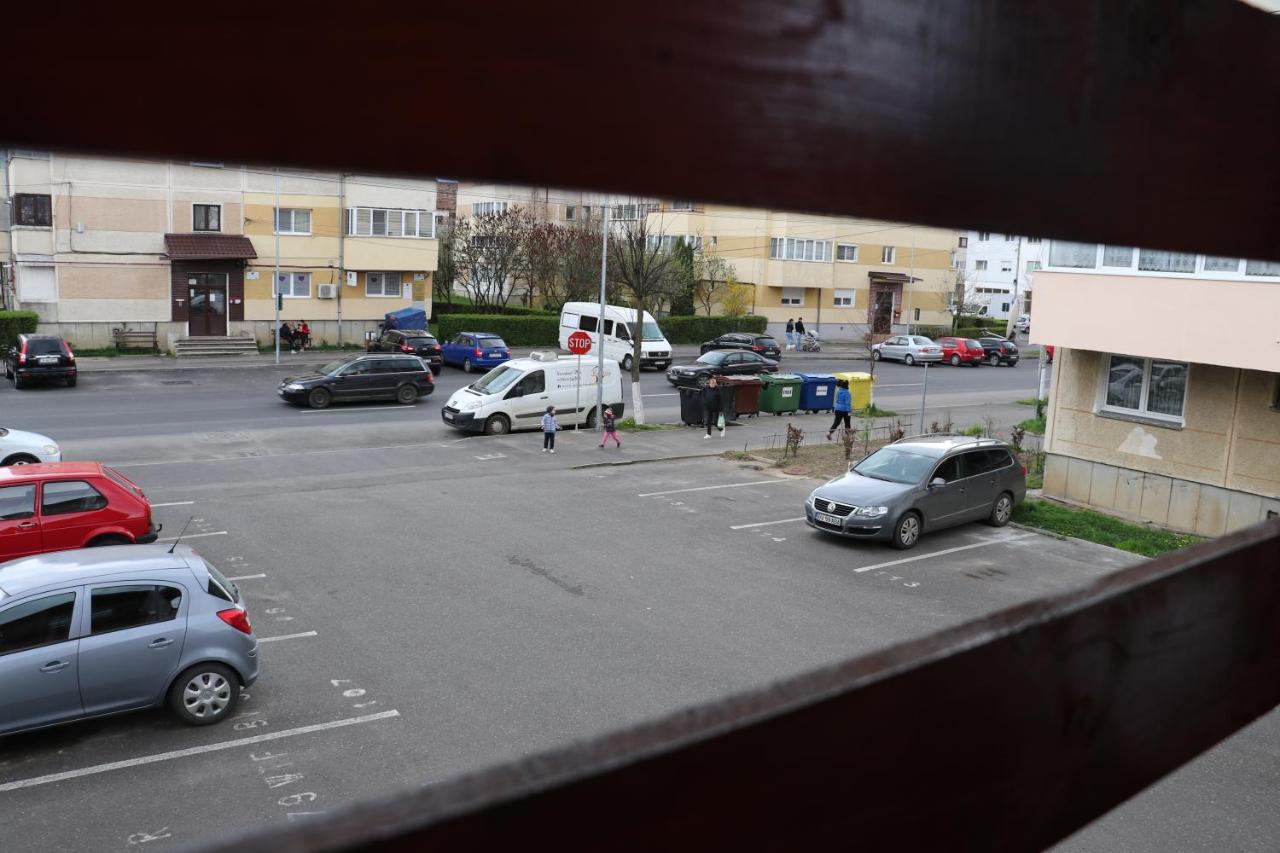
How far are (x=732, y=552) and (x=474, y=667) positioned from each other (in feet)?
Answer: 18.5

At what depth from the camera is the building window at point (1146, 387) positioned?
662 inches

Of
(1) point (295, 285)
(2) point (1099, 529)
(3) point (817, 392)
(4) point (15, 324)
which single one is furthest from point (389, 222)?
(2) point (1099, 529)

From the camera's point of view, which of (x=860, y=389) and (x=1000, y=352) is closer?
(x=860, y=389)

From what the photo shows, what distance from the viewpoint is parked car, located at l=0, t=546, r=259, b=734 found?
339 inches

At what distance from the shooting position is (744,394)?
28234 mm

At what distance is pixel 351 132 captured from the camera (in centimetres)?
70

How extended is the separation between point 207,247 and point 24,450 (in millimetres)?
22223

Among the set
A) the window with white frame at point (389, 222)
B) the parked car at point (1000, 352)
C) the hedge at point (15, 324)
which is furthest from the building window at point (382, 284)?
the parked car at point (1000, 352)

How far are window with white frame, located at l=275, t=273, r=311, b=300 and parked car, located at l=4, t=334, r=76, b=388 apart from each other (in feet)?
36.2

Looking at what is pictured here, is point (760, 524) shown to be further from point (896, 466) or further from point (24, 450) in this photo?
point (24, 450)

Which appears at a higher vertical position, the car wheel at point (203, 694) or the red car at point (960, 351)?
the red car at point (960, 351)

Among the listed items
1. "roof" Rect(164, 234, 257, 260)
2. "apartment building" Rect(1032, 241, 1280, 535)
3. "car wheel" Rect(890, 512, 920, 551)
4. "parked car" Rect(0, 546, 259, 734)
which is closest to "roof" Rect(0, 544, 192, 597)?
"parked car" Rect(0, 546, 259, 734)

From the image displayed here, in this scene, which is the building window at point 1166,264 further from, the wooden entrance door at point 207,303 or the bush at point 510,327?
the wooden entrance door at point 207,303

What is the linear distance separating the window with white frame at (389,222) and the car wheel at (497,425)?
1996 cm
